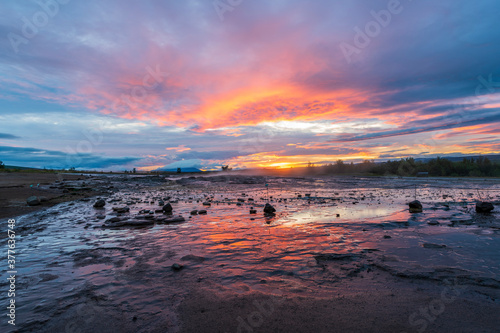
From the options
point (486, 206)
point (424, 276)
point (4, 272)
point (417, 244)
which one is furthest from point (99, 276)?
point (486, 206)

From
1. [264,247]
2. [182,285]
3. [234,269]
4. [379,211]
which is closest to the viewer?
[182,285]

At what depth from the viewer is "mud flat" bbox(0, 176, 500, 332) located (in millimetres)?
3693

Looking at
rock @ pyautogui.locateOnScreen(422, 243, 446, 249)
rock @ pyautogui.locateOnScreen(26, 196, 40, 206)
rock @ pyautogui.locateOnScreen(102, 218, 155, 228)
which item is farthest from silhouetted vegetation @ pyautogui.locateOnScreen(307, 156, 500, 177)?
rock @ pyautogui.locateOnScreen(26, 196, 40, 206)

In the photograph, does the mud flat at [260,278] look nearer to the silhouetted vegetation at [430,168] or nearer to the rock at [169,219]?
the rock at [169,219]

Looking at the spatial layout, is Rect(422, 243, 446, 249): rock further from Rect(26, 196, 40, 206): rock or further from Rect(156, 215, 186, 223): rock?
Rect(26, 196, 40, 206): rock

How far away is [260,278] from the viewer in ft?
17.0

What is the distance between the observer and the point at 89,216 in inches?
471

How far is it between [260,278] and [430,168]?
66443 millimetres

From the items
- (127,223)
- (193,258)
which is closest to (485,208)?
(193,258)

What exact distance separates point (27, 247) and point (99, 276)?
3.97 meters

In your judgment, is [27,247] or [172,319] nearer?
[172,319]

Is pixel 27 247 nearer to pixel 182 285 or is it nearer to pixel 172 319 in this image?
pixel 182 285

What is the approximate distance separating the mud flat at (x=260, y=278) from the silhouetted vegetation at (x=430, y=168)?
4579cm

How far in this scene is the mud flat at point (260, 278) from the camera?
3693mm
